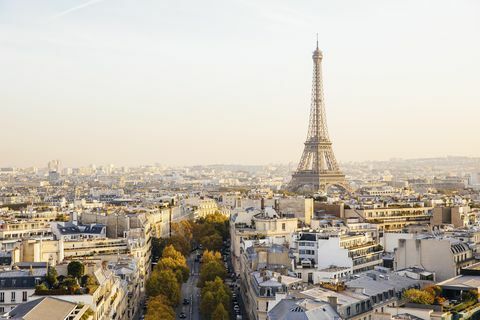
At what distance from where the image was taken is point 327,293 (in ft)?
122

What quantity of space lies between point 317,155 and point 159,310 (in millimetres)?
102977

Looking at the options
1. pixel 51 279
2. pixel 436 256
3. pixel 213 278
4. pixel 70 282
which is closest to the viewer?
pixel 70 282

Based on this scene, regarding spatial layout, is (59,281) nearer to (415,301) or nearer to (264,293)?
(264,293)

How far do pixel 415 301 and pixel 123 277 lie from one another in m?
20.3

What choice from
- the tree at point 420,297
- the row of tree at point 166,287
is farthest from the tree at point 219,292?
the tree at point 420,297

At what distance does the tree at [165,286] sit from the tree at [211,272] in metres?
4.10

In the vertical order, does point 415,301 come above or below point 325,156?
below

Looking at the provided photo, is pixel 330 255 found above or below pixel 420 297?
above

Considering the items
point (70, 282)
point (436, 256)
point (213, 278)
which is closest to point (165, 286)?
point (213, 278)

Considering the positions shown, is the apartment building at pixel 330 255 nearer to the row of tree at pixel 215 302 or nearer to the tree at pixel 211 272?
the row of tree at pixel 215 302

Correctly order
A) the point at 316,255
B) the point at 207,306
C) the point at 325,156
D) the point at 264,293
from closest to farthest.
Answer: the point at 264,293 < the point at 207,306 < the point at 316,255 < the point at 325,156

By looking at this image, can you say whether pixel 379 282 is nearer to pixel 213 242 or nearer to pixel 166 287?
pixel 166 287

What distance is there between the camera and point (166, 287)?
52.5m

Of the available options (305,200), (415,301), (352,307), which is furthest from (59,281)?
(305,200)
